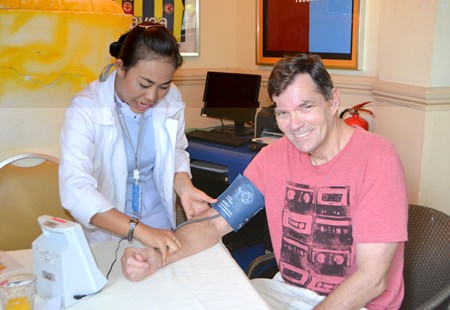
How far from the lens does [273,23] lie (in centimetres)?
361

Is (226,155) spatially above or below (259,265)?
above

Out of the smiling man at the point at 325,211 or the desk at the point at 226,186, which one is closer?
the smiling man at the point at 325,211

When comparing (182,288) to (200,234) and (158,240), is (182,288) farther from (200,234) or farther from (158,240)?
(200,234)

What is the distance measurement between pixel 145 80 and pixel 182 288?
0.70 metres

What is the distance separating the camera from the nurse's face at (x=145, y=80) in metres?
1.77

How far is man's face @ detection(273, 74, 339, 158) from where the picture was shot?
157 centimetres

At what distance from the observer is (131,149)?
197 cm

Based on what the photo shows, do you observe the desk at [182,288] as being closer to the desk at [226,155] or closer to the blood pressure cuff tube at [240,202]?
the blood pressure cuff tube at [240,202]

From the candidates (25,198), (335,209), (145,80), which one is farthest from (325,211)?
(25,198)

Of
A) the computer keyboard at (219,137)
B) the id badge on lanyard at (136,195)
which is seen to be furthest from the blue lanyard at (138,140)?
the computer keyboard at (219,137)

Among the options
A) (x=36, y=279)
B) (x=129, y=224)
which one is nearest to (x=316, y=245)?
(x=129, y=224)

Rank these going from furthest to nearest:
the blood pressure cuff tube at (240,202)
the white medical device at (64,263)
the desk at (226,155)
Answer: the desk at (226,155), the blood pressure cuff tube at (240,202), the white medical device at (64,263)

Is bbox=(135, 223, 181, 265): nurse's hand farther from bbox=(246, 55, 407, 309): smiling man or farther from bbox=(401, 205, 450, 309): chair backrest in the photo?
bbox=(401, 205, 450, 309): chair backrest

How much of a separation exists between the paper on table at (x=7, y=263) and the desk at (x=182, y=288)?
1 centimetres
